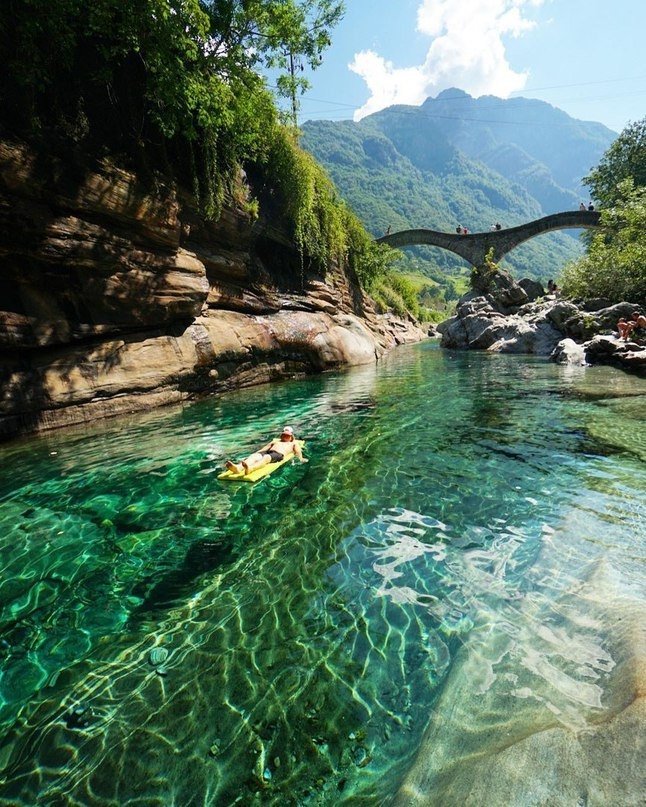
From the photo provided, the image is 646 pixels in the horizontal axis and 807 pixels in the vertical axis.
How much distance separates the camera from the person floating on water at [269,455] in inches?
275

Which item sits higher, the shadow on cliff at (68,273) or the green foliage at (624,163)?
the green foliage at (624,163)

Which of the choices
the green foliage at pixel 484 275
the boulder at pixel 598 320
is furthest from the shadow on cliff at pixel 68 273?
the green foliage at pixel 484 275

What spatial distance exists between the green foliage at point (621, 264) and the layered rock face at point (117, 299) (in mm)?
18951

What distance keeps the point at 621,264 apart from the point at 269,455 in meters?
25.7

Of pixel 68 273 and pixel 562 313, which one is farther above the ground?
pixel 68 273

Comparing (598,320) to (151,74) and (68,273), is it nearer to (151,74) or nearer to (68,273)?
(151,74)

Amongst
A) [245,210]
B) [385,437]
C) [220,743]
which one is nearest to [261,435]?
[385,437]

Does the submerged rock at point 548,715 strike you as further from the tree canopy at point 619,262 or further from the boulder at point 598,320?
the tree canopy at point 619,262

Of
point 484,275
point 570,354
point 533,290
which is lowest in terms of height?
point 570,354

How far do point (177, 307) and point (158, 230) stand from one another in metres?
2.44

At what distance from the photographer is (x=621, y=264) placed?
78.2ft

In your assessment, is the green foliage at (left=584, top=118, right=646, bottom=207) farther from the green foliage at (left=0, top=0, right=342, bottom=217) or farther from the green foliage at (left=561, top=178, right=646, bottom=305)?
the green foliage at (left=0, top=0, right=342, bottom=217)

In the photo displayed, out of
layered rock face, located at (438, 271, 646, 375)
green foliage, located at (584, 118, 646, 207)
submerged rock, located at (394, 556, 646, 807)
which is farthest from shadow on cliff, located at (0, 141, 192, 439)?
green foliage, located at (584, 118, 646, 207)

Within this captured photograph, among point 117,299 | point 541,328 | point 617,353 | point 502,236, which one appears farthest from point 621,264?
point 502,236
